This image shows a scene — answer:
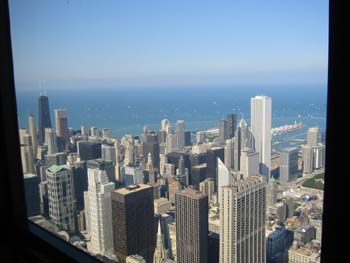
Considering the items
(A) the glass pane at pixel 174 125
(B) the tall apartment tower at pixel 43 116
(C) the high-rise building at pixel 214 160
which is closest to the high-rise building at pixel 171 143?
(A) the glass pane at pixel 174 125

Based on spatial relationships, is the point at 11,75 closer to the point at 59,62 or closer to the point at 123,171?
the point at 59,62

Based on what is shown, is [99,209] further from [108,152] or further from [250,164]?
[250,164]

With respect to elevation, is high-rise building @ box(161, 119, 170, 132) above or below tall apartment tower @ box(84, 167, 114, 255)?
above

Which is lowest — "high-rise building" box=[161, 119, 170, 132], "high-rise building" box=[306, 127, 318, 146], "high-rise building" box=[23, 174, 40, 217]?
"high-rise building" box=[23, 174, 40, 217]

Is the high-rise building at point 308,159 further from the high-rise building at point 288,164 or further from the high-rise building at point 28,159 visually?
the high-rise building at point 28,159

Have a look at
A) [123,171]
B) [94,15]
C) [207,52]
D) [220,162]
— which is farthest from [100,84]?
[220,162]

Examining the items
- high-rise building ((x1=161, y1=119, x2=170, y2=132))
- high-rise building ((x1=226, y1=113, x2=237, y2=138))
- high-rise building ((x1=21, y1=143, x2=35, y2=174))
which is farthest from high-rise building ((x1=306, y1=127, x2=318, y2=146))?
high-rise building ((x1=21, y1=143, x2=35, y2=174))

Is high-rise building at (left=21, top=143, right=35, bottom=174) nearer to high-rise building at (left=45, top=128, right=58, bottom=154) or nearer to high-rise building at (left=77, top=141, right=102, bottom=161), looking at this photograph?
high-rise building at (left=45, top=128, right=58, bottom=154)
